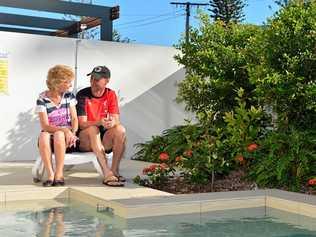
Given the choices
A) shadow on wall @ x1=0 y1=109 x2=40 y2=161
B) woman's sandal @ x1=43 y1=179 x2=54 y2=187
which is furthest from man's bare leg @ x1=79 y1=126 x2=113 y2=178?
shadow on wall @ x1=0 y1=109 x2=40 y2=161

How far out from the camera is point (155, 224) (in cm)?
423

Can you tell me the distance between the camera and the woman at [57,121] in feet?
18.6

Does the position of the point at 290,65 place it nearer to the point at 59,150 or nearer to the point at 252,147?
the point at 252,147

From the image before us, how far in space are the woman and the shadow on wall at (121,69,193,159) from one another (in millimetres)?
3967

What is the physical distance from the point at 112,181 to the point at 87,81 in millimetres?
4083

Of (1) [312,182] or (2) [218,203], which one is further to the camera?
(1) [312,182]

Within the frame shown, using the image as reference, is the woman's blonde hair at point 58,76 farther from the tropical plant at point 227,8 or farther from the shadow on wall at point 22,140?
the tropical plant at point 227,8

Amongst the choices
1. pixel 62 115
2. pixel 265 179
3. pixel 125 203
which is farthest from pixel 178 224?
pixel 62 115

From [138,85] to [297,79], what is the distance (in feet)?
15.6

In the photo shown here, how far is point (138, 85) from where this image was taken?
10.2 m

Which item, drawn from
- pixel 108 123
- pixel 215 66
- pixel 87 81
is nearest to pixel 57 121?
pixel 108 123

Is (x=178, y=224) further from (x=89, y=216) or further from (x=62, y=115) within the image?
(x=62, y=115)

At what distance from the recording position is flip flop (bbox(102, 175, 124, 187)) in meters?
5.74

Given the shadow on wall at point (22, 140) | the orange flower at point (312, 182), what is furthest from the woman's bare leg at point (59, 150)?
the shadow on wall at point (22, 140)
